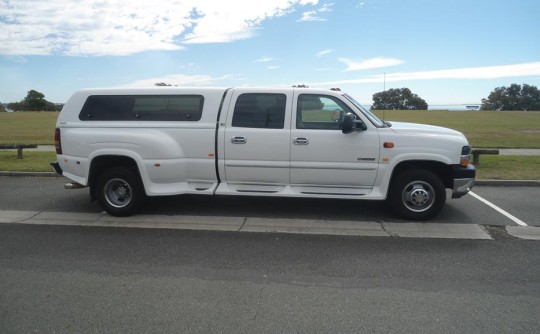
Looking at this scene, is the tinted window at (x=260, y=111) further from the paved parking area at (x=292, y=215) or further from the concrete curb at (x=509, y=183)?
the concrete curb at (x=509, y=183)

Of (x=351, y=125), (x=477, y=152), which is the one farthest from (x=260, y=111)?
(x=477, y=152)

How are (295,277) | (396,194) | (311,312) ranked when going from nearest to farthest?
1. (311,312)
2. (295,277)
3. (396,194)

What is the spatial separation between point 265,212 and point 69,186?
3.16 meters

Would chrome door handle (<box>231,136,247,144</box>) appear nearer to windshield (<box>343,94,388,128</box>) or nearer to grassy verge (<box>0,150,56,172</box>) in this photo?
windshield (<box>343,94,388,128</box>)

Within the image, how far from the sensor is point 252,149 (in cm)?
591

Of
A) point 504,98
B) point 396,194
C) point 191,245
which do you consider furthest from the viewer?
point 504,98

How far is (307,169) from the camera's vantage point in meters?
5.88

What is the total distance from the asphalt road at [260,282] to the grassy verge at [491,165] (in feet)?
10.4

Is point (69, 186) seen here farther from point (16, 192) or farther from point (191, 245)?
point (191, 245)

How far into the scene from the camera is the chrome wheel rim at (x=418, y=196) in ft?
19.1

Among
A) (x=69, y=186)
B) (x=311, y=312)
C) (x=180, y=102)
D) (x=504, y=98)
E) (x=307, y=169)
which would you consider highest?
(x=504, y=98)

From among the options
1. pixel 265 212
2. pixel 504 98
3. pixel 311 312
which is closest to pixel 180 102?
pixel 265 212

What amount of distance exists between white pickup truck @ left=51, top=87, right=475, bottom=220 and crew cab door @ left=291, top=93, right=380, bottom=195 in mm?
14

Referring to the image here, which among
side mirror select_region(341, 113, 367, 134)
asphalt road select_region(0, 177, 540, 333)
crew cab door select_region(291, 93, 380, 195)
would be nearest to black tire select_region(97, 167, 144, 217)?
asphalt road select_region(0, 177, 540, 333)
